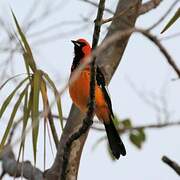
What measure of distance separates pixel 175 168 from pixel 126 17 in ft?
6.94

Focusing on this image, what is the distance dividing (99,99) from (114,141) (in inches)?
13.2

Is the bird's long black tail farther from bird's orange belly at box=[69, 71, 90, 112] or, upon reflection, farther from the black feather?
bird's orange belly at box=[69, 71, 90, 112]

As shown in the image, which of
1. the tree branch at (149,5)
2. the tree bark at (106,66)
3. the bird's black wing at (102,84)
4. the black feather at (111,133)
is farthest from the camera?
the tree branch at (149,5)

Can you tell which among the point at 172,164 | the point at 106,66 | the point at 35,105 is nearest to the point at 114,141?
the point at 106,66

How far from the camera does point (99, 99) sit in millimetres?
4094

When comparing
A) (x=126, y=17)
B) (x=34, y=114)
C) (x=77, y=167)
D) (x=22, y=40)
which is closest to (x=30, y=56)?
(x=22, y=40)

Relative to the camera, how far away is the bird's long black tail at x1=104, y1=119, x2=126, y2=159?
395 centimetres

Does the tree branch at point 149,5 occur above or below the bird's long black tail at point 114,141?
above

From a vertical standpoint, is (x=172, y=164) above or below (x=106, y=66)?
below

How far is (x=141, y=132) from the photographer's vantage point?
3920 mm

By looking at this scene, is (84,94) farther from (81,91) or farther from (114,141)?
(114,141)

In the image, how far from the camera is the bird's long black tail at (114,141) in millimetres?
3951

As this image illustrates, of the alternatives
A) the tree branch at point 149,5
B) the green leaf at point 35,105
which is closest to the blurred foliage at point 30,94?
the green leaf at point 35,105

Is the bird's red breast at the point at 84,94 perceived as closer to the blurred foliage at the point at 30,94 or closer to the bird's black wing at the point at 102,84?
the bird's black wing at the point at 102,84
